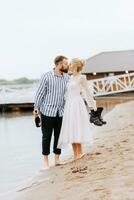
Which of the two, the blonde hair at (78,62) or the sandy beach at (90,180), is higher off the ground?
the blonde hair at (78,62)

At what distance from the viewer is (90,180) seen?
6.76 meters

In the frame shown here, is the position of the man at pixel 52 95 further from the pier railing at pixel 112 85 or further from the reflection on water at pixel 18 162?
the pier railing at pixel 112 85

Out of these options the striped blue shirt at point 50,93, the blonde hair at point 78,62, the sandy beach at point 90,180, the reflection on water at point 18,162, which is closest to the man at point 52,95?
the striped blue shirt at point 50,93

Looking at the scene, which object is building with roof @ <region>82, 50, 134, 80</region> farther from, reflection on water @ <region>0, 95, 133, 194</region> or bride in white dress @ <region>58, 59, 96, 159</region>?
bride in white dress @ <region>58, 59, 96, 159</region>

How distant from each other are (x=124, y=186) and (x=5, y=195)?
2.16 m

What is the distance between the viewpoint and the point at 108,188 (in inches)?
239

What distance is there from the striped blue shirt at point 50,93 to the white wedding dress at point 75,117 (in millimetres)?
120

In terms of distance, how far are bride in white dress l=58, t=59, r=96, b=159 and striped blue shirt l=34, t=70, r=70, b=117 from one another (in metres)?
0.12

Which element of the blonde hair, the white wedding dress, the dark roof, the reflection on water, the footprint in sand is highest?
the dark roof

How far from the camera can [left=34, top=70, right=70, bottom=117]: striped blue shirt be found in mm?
8453

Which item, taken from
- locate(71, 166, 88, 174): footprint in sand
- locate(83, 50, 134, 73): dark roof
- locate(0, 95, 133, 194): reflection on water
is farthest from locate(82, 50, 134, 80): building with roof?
locate(71, 166, 88, 174): footprint in sand

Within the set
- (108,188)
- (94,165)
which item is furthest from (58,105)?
(108,188)

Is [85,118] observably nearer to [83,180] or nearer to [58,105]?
[58,105]

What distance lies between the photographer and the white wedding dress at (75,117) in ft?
28.3
